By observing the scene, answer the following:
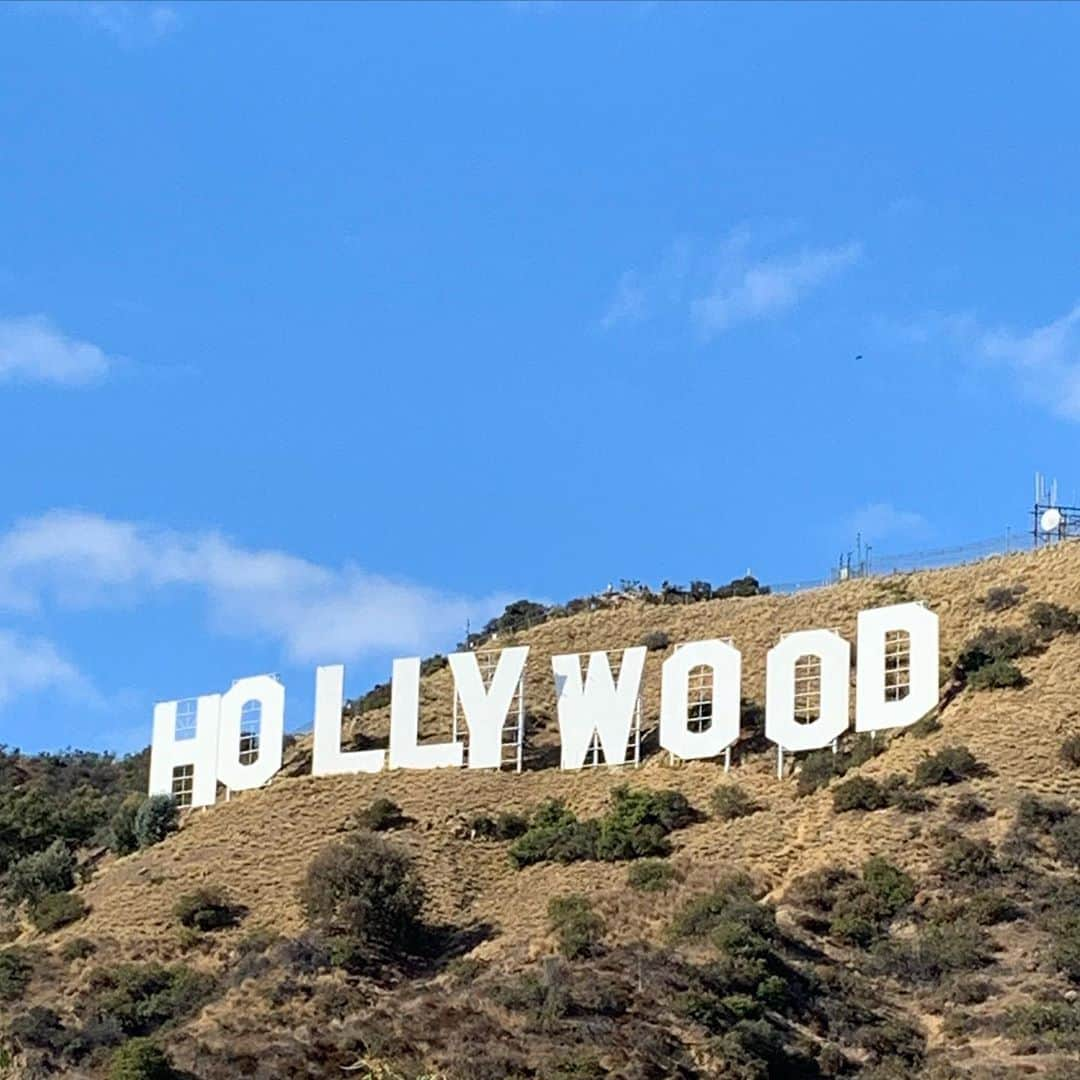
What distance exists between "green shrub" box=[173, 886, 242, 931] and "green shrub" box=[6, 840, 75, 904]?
745 centimetres

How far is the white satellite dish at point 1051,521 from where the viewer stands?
76.8 m

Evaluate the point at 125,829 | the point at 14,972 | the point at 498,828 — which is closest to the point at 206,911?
the point at 14,972

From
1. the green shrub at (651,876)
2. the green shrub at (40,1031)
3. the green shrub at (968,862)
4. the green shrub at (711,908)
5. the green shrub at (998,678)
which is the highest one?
the green shrub at (998,678)

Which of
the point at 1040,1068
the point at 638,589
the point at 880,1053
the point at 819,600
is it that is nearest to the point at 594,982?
the point at 880,1053

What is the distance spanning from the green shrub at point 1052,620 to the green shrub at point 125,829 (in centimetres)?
2639

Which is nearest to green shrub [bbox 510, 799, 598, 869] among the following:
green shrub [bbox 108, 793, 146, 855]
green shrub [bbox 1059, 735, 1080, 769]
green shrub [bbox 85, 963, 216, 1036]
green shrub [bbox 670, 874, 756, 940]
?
green shrub [bbox 670, 874, 756, 940]

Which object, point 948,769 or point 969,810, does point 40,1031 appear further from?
point 948,769

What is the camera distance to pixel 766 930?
164 ft

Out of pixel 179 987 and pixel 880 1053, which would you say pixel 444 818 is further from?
pixel 880 1053

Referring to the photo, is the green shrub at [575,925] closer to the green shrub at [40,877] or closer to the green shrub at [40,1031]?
the green shrub at [40,1031]

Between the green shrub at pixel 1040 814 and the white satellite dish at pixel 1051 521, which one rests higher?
the white satellite dish at pixel 1051 521

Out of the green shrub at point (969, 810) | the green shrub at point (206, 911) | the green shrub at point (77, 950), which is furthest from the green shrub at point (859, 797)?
the green shrub at point (77, 950)

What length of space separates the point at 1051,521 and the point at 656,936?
30297mm

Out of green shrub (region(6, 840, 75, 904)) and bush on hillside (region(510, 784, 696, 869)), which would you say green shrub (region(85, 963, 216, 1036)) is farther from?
green shrub (region(6, 840, 75, 904))
